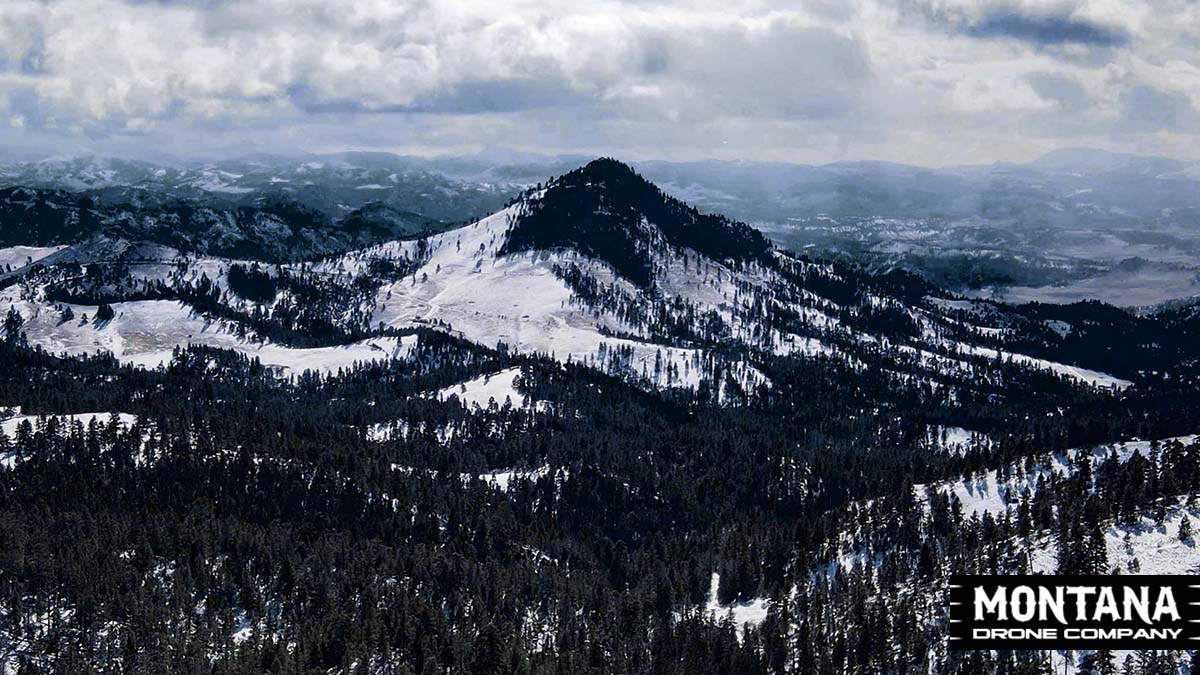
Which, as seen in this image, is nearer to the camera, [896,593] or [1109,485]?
[896,593]

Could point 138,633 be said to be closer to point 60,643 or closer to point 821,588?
point 60,643

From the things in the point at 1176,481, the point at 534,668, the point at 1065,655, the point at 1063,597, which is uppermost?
the point at 1063,597

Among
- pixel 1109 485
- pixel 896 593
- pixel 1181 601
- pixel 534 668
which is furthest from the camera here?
pixel 1109 485

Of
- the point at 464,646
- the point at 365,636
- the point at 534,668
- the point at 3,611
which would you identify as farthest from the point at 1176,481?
the point at 3,611

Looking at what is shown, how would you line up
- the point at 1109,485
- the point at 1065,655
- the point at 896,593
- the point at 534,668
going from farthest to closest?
the point at 1109,485 < the point at 896,593 < the point at 534,668 < the point at 1065,655

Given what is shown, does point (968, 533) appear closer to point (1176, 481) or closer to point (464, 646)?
point (1176, 481)

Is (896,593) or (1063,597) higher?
(1063,597)
